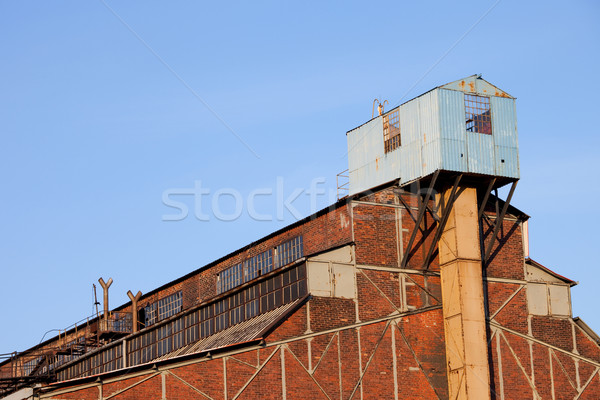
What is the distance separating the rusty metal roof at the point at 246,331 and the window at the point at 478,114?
38.9 ft

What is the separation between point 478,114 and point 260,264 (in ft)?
45.2

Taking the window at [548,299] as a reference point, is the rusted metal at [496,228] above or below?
above

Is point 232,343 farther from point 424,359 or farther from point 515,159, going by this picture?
point 515,159

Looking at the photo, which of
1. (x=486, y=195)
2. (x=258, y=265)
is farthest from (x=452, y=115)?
(x=258, y=265)

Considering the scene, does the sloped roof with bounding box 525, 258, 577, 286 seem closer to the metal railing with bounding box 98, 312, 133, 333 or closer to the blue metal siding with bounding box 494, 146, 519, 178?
the blue metal siding with bounding box 494, 146, 519, 178

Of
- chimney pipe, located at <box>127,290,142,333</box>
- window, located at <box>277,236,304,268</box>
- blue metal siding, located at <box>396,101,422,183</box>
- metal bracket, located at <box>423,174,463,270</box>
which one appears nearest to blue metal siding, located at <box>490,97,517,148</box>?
metal bracket, located at <box>423,174,463,270</box>

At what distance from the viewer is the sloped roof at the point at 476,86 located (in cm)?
4381

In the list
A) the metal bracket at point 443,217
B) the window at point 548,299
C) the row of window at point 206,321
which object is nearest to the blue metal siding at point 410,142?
the metal bracket at point 443,217

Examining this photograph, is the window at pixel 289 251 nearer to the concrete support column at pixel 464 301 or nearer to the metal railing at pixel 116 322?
the concrete support column at pixel 464 301

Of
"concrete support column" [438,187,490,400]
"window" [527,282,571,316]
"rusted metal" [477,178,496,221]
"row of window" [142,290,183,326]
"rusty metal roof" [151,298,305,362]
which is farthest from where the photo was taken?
"row of window" [142,290,183,326]

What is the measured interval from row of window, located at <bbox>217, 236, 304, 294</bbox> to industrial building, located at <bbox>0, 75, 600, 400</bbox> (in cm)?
14

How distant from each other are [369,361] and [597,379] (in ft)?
42.5

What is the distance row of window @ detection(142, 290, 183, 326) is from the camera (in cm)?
5575

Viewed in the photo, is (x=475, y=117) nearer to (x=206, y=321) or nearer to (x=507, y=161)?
(x=507, y=161)
